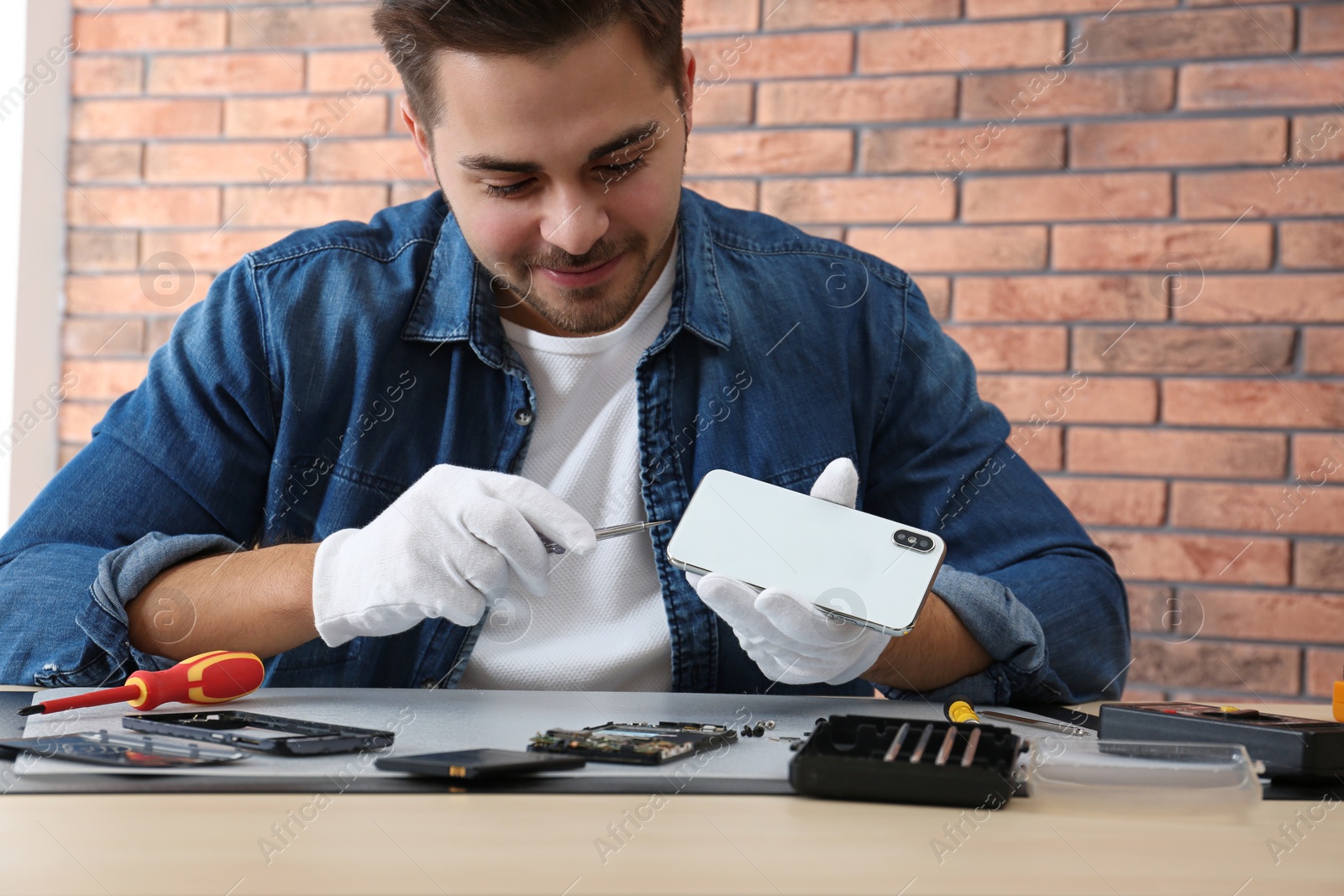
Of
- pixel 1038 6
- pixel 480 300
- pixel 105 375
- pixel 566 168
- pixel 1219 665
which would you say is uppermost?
pixel 1038 6

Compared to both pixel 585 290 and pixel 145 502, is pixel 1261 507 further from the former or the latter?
pixel 145 502

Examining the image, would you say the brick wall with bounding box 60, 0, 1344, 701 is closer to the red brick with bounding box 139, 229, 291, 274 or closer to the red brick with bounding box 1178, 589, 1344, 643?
the red brick with bounding box 1178, 589, 1344, 643

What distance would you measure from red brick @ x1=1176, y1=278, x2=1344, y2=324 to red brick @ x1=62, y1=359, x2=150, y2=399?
5.90ft

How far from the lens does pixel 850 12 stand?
74.0 inches

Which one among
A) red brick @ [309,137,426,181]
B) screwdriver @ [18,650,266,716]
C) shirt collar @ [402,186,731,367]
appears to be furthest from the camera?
red brick @ [309,137,426,181]

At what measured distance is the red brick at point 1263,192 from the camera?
172 cm

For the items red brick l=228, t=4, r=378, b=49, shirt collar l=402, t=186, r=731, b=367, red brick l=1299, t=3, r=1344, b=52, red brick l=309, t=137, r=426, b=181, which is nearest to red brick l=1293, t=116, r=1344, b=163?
red brick l=1299, t=3, r=1344, b=52

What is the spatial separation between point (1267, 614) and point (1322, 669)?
0.11m

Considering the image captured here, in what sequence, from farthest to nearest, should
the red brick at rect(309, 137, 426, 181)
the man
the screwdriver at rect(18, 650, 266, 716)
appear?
the red brick at rect(309, 137, 426, 181), the man, the screwdriver at rect(18, 650, 266, 716)

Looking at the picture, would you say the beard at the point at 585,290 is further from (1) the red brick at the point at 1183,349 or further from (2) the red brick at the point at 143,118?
(2) the red brick at the point at 143,118

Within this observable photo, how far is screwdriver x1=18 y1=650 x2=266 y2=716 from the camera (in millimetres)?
802

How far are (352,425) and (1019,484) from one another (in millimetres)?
681

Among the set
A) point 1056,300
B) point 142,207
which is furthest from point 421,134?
point 142,207

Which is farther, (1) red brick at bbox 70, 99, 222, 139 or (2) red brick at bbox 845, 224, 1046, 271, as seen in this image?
(1) red brick at bbox 70, 99, 222, 139
